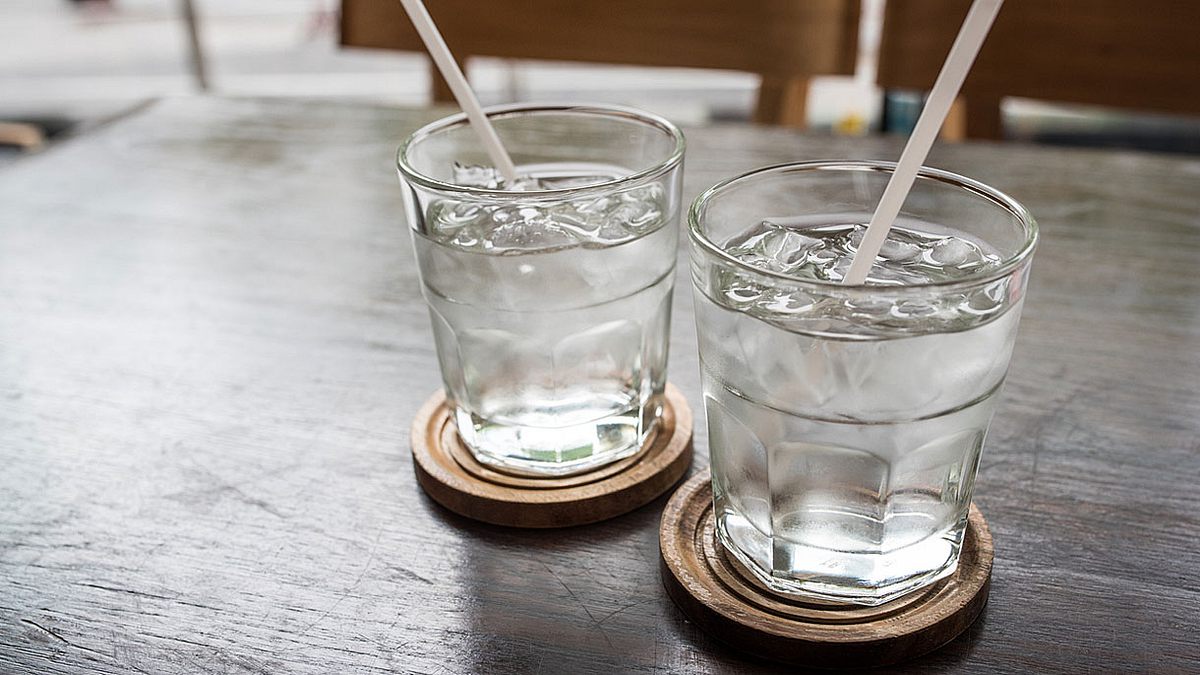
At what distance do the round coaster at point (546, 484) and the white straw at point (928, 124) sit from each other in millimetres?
236

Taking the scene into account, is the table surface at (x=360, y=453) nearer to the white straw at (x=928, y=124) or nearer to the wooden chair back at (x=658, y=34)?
the white straw at (x=928, y=124)

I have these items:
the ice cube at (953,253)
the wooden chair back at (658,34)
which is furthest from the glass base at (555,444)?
the wooden chair back at (658,34)

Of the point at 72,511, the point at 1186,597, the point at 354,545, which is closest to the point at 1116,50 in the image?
the point at 1186,597

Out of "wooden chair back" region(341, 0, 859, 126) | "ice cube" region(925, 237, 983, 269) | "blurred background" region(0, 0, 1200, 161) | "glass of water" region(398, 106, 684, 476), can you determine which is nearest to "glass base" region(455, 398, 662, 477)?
"glass of water" region(398, 106, 684, 476)

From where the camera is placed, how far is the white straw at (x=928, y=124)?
506 millimetres

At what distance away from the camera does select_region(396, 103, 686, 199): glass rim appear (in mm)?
683

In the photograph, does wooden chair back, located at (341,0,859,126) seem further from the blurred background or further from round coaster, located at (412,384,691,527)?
A: the blurred background

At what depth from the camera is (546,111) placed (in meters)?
0.84

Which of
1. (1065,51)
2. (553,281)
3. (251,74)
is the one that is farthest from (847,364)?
(251,74)

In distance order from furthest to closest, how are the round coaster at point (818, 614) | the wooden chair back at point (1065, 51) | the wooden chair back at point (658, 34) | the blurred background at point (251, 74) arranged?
1. the blurred background at point (251, 74)
2. the wooden chair back at point (658, 34)
3. the wooden chair back at point (1065, 51)
4. the round coaster at point (818, 614)

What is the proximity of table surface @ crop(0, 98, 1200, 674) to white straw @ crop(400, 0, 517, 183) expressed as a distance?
0.74 ft

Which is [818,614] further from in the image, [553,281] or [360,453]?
[360,453]

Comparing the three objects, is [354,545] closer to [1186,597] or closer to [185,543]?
[185,543]

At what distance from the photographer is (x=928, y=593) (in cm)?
65
